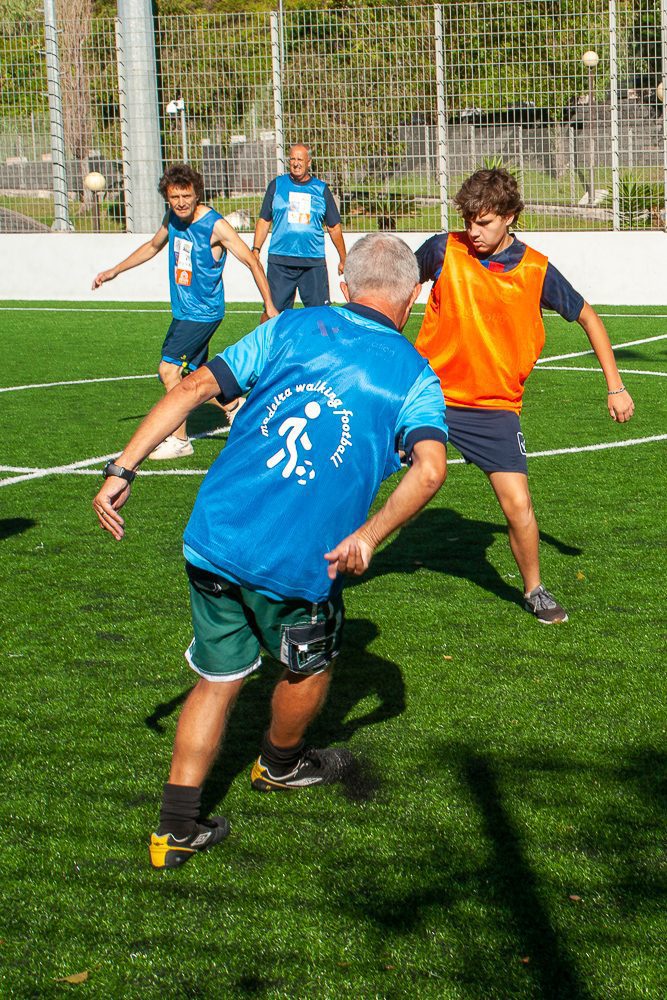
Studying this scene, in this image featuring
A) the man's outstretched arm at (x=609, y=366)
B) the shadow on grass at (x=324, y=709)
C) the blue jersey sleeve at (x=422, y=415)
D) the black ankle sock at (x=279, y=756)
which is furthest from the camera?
the man's outstretched arm at (x=609, y=366)

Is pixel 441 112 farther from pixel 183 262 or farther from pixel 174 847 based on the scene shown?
pixel 174 847

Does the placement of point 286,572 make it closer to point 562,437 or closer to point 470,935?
point 470,935

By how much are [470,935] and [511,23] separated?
18.3 meters

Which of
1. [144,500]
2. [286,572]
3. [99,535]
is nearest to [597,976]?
A: [286,572]

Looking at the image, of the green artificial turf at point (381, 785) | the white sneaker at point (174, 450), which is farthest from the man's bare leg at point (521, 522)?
the white sneaker at point (174, 450)

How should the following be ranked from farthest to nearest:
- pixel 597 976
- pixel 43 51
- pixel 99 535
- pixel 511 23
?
pixel 43 51, pixel 511 23, pixel 99 535, pixel 597 976

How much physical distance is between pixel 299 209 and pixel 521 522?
28.9ft

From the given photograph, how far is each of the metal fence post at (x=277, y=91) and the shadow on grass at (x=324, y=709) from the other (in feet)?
54.3

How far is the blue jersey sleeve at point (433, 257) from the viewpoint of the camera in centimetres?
617

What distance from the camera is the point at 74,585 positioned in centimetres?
675

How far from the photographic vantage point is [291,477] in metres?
3.69

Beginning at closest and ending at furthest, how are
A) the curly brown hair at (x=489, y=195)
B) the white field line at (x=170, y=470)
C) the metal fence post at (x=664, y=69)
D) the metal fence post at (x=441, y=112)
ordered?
1. the curly brown hair at (x=489, y=195)
2. the white field line at (x=170, y=470)
3. the metal fence post at (x=664, y=69)
4. the metal fence post at (x=441, y=112)

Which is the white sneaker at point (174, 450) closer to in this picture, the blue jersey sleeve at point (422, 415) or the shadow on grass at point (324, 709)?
the shadow on grass at point (324, 709)

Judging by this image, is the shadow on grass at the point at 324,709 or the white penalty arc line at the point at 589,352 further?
the white penalty arc line at the point at 589,352
